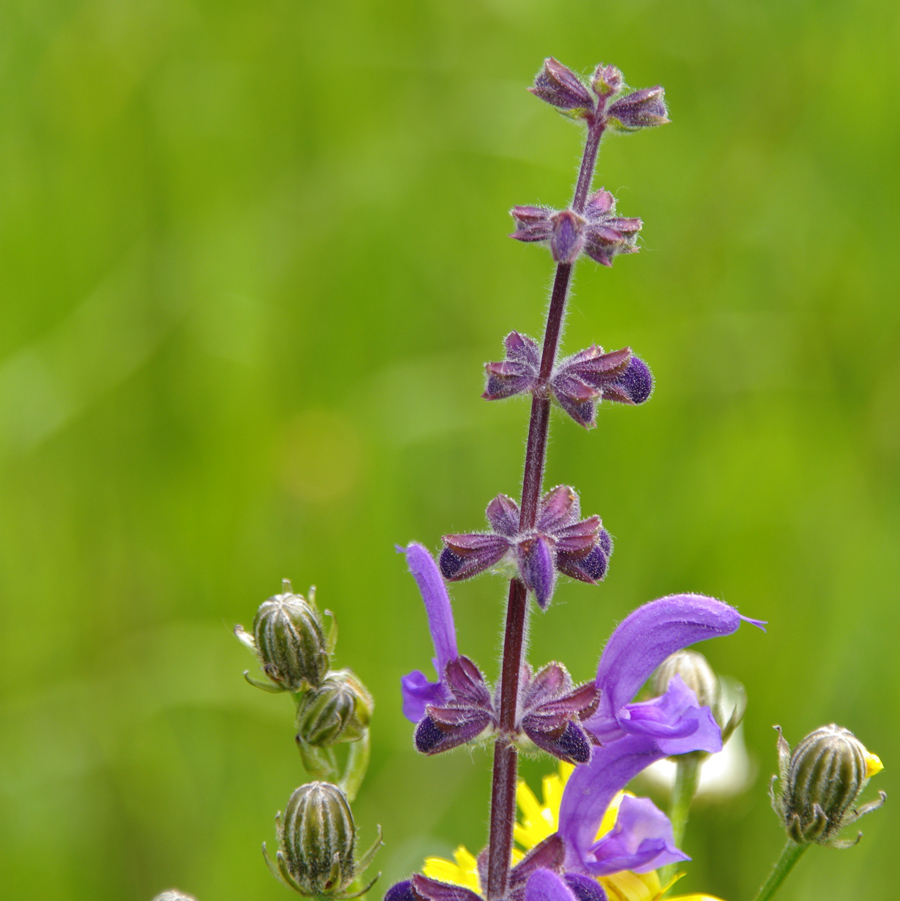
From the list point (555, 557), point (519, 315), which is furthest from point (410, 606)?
point (555, 557)

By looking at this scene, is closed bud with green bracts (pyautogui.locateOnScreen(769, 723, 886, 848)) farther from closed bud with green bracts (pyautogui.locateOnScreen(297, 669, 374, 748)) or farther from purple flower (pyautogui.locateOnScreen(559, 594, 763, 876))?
closed bud with green bracts (pyautogui.locateOnScreen(297, 669, 374, 748))

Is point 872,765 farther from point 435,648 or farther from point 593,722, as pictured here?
point 435,648

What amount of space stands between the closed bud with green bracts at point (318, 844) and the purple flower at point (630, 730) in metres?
0.34

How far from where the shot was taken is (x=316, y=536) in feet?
12.0

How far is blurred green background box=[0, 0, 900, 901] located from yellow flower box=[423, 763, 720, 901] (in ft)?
3.61

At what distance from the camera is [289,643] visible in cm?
192

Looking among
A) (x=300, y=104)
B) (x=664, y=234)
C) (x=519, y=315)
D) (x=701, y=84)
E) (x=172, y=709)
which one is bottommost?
(x=172, y=709)

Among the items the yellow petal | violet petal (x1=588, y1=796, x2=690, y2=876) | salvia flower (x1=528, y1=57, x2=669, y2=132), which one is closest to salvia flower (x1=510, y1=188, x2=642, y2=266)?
salvia flower (x1=528, y1=57, x2=669, y2=132)

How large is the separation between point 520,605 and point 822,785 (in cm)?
77

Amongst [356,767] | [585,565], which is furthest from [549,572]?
[356,767]

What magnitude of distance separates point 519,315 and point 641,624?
8.62 feet

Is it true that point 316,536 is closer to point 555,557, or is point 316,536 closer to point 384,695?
point 384,695

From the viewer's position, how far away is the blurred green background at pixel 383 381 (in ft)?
11.0

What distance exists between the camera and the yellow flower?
68.4 inches
